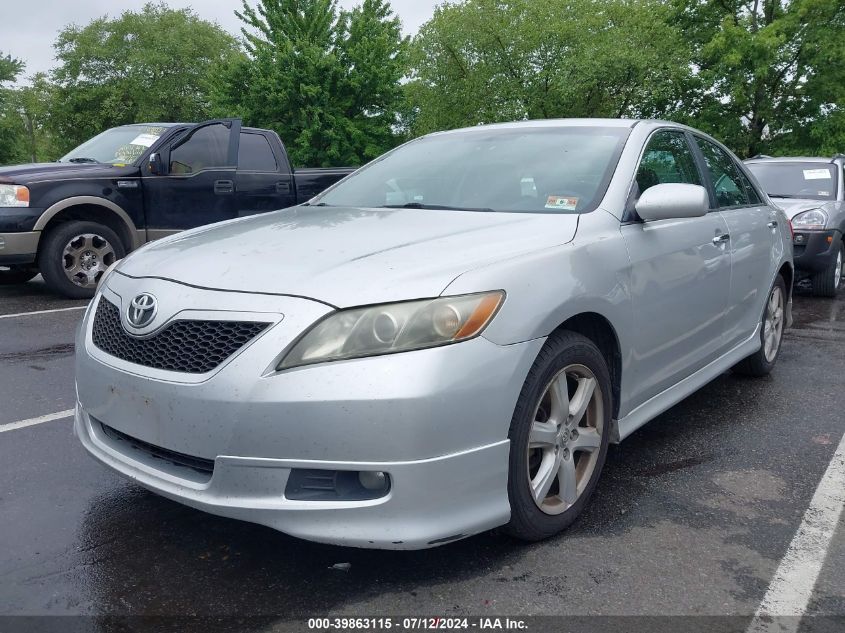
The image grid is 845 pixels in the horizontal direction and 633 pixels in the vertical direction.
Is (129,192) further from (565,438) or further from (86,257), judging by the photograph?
(565,438)

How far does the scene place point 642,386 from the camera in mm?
3316

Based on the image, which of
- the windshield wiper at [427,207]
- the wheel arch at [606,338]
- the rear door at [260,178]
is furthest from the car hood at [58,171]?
the wheel arch at [606,338]

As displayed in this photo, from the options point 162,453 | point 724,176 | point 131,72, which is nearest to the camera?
point 162,453

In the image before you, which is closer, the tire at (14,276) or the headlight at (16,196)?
the headlight at (16,196)

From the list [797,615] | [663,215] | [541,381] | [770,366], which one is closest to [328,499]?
[541,381]

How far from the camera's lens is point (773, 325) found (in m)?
5.17

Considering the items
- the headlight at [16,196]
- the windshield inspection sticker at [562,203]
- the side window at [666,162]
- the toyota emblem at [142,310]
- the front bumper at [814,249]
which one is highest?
the side window at [666,162]

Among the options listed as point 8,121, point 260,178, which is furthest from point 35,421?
point 8,121

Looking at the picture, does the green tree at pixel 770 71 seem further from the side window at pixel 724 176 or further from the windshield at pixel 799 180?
the side window at pixel 724 176

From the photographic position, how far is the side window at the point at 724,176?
4375 mm

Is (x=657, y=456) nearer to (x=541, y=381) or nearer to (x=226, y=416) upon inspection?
(x=541, y=381)

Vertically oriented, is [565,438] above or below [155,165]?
below

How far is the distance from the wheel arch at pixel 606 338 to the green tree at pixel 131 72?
5080 cm

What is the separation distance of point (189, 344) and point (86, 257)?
6204 millimetres
